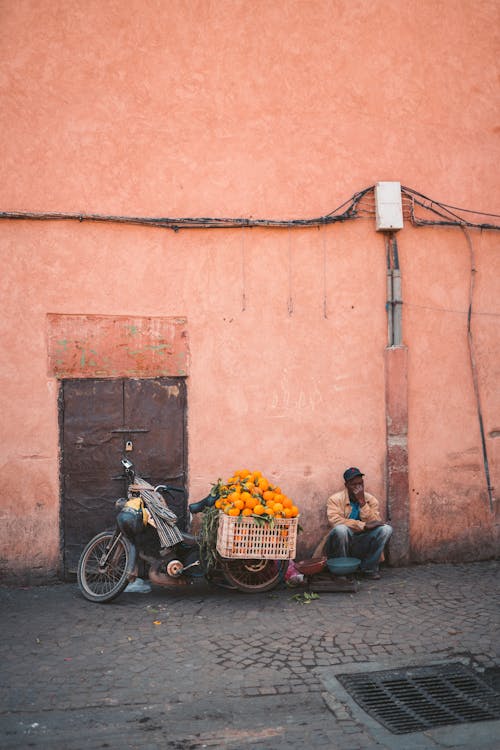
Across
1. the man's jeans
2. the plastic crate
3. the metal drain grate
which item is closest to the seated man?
the man's jeans

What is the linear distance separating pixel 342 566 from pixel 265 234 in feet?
12.1

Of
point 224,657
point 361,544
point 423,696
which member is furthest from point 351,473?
point 423,696

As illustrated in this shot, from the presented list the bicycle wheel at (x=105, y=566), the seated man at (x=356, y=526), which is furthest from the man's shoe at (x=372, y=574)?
the bicycle wheel at (x=105, y=566)

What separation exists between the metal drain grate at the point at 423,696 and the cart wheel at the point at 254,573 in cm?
189

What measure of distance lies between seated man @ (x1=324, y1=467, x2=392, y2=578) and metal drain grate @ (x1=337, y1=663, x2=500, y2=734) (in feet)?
6.97

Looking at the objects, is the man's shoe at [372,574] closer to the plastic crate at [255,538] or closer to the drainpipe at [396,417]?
the drainpipe at [396,417]

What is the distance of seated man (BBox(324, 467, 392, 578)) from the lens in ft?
23.4

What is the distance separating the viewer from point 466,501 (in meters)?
7.91

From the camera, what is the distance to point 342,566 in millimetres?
6871

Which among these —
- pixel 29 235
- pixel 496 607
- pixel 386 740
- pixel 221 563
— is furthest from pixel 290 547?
pixel 29 235

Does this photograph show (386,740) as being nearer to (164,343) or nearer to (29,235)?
(164,343)

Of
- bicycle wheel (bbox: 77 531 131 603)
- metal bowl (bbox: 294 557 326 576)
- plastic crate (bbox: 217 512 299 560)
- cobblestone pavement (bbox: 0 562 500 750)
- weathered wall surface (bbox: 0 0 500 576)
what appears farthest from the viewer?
weathered wall surface (bbox: 0 0 500 576)

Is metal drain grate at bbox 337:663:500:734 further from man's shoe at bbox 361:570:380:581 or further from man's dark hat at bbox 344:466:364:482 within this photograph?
man's dark hat at bbox 344:466:364:482

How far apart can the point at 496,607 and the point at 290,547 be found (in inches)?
78.9
